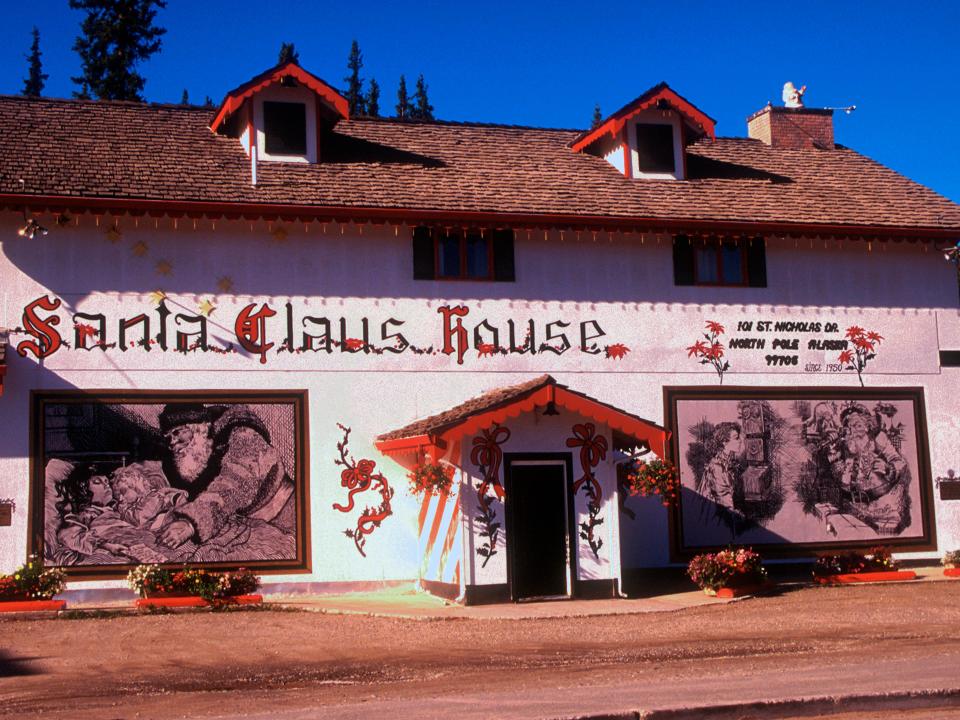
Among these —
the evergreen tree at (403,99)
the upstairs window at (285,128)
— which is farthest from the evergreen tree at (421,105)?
the upstairs window at (285,128)

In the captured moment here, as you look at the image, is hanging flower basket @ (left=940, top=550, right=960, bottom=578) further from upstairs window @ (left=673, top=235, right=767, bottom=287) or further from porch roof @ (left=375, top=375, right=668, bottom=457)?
porch roof @ (left=375, top=375, right=668, bottom=457)

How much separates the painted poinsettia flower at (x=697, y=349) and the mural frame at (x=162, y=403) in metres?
7.09

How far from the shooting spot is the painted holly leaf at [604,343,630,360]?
71.6 ft

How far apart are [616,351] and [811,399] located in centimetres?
390

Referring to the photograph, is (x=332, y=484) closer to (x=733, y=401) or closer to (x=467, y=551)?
(x=467, y=551)

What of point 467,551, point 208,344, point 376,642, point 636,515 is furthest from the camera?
point 636,515

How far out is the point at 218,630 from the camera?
632 inches

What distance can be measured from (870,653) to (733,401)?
374 inches

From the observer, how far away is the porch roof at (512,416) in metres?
18.3

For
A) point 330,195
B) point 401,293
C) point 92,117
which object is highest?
point 92,117

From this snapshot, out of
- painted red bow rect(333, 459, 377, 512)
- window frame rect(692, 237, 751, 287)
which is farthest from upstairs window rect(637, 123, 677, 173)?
painted red bow rect(333, 459, 377, 512)

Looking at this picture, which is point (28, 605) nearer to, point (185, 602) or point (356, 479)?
point (185, 602)

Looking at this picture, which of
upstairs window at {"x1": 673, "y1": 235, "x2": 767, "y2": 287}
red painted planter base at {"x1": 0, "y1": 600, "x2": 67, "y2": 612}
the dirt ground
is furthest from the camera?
upstairs window at {"x1": 673, "y1": 235, "x2": 767, "y2": 287}

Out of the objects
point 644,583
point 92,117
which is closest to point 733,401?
point 644,583
